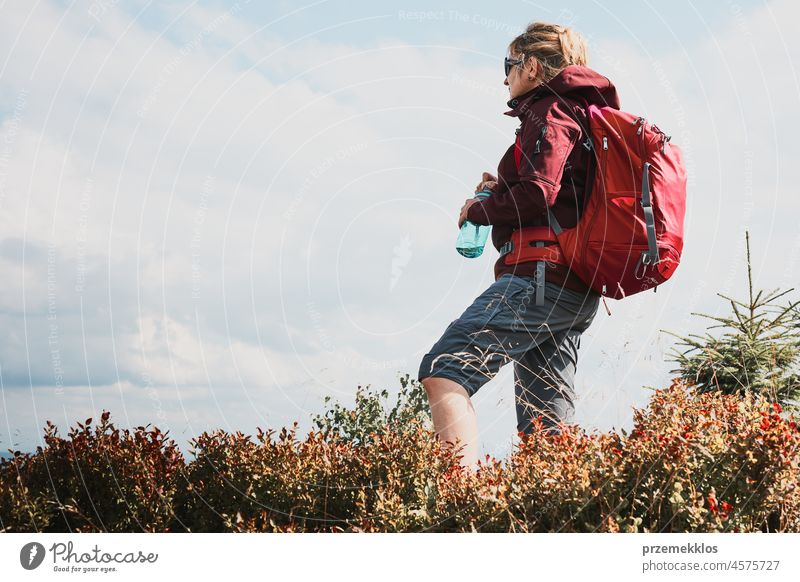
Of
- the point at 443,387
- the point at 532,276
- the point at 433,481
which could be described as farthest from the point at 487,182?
the point at 433,481

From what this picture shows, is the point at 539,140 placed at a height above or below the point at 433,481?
above

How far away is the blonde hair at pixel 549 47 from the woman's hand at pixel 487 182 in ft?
2.21

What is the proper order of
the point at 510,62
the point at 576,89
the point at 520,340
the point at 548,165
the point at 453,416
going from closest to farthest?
the point at 453,416 → the point at 548,165 → the point at 520,340 → the point at 576,89 → the point at 510,62

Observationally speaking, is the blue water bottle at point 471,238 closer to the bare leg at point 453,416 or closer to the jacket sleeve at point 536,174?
the jacket sleeve at point 536,174

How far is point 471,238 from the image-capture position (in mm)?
4688

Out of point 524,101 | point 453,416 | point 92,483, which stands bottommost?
point 92,483

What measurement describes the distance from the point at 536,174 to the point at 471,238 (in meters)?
0.64

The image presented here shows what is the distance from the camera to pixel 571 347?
16.1ft

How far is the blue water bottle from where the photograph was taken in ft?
15.3

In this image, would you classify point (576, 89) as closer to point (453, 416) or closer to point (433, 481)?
point (453, 416)

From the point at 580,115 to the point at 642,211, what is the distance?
70cm
